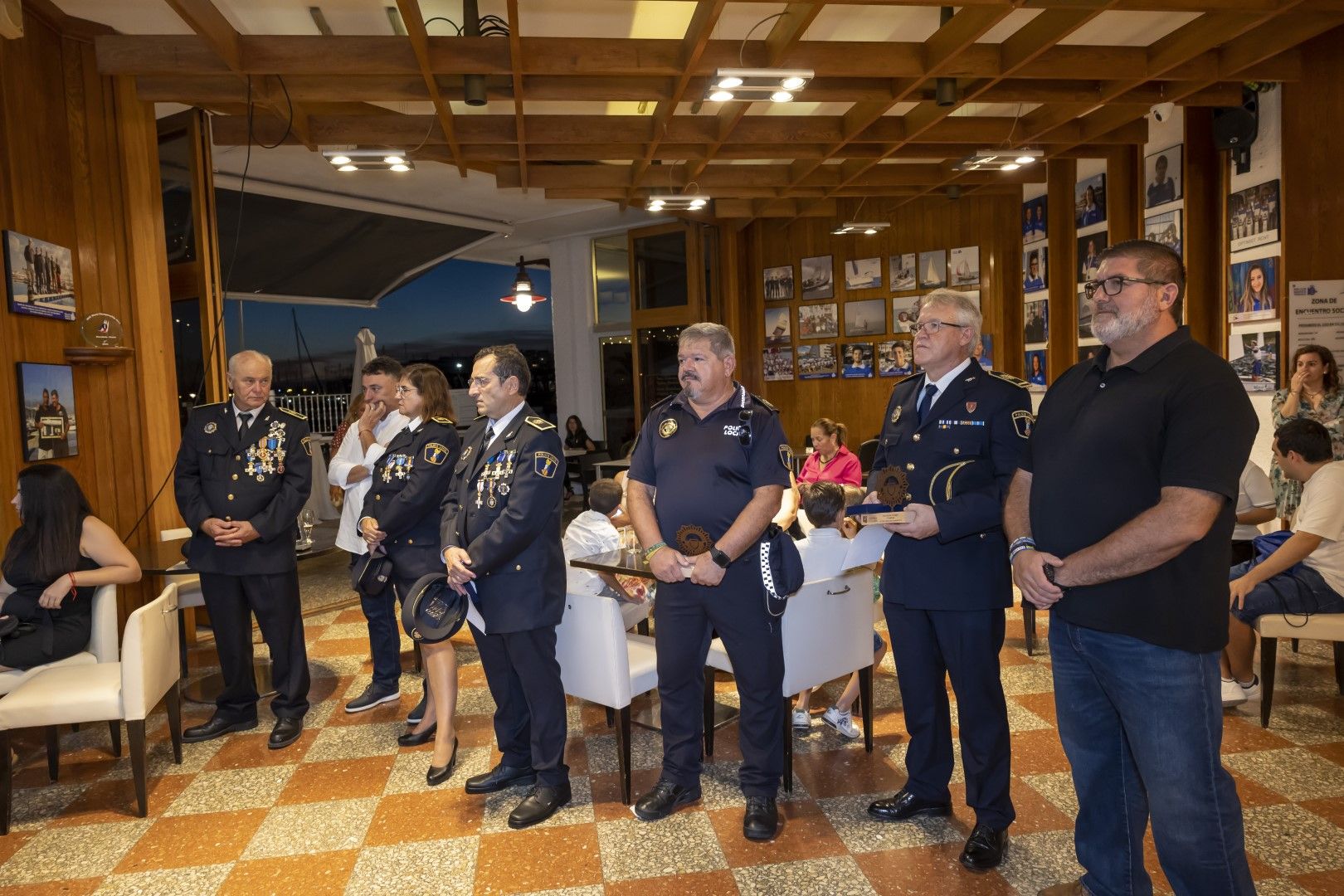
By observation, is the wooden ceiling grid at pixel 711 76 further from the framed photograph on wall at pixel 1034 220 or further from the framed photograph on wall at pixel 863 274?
the framed photograph on wall at pixel 863 274

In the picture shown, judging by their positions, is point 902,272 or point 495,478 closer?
point 495,478

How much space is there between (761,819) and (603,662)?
29.9 inches

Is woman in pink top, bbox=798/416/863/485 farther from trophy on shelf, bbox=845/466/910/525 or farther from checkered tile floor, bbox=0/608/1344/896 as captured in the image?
trophy on shelf, bbox=845/466/910/525

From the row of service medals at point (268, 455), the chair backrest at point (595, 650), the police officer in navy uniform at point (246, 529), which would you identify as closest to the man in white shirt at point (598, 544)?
the chair backrest at point (595, 650)

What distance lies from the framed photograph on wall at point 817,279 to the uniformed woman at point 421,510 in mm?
7683

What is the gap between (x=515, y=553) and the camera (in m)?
3.04

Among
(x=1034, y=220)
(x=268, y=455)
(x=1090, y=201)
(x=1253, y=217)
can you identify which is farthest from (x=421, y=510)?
(x=1034, y=220)

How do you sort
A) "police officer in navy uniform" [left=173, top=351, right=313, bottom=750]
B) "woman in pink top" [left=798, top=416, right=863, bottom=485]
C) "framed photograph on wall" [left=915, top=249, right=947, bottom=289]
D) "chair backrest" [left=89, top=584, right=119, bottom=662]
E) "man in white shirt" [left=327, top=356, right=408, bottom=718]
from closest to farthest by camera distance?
"chair backrest" [left=89, top=584, right=119, bottom=662] → "police officer in navy uniform" [left=173, top=351, right=313, bottom=750] → "man in white shirt" [left=327, top=356, right=408, bottom=718] → "woman in pink top" [left=798, top=416, right=863, bottom=485] → "framed photograph on wall" [left=915, top=249, right=947, bottom=289]

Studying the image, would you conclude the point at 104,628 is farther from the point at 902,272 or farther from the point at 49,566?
the point at 902,272

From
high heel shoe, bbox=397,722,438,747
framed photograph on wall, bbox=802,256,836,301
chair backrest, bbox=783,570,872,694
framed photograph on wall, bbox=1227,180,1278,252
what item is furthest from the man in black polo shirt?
framed photograph on wall, bbox=802,256,836,301

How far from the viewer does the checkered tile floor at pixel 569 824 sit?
2.71 meters

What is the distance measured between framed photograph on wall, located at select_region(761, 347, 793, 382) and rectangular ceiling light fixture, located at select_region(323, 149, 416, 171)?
6092 millimetres

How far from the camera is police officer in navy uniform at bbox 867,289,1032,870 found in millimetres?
2697

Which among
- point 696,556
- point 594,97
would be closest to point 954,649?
point 696,556
